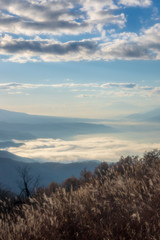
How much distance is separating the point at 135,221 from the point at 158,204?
106 cm

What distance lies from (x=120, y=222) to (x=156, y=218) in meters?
0.78

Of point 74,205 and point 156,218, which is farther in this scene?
point 74,205

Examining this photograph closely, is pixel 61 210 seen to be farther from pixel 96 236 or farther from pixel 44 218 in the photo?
pixel 96 236

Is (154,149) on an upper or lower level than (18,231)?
upper

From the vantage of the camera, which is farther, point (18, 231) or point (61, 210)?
point (61, 210)

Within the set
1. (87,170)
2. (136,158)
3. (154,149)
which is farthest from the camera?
(87,170)

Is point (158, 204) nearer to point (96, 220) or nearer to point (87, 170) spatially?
point (96, 220)

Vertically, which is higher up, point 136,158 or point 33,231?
point 136,158

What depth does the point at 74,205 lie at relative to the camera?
728 centimetres

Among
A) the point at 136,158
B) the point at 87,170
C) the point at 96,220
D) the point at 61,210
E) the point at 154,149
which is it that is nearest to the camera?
the point at 96,220

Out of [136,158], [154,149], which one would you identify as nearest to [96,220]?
[136,158]

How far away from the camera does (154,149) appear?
15.8 m

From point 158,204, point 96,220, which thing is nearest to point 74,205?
point 96,220

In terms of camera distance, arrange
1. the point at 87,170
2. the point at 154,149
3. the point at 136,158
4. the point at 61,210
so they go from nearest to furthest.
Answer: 1. the point at 61,210
2. the point at 136,158
3. the point at 154,149
4. the point at 87,170
